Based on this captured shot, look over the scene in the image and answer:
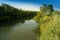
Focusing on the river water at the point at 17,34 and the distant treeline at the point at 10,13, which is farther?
the distant treeline at the point at 10,13

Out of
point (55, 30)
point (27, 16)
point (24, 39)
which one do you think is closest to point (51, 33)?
point (55, 30)

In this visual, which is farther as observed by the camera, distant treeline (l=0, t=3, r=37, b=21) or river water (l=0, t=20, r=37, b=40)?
distant treeline (l=0, t=3, r=37, b=21)

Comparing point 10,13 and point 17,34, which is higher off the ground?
point 10,13

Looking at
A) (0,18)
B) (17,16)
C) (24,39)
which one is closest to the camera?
(24,39)

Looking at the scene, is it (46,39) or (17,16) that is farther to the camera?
(17,16)

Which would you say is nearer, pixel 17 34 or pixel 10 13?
pixel 17 34

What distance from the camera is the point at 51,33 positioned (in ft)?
22.6

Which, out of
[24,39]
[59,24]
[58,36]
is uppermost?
[59,24]

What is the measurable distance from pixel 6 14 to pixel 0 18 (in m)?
2.94

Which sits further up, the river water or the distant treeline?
the distant treeline

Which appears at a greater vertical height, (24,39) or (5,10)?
(5,10)

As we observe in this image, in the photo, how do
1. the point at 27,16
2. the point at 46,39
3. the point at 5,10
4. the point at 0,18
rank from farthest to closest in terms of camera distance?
the point at 27,16 < the point at 5,10 < the point at 0,18 < the point at 46,39

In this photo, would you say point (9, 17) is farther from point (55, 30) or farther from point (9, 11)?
point (55, 30)

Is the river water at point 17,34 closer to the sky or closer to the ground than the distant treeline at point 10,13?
closer to the ground
